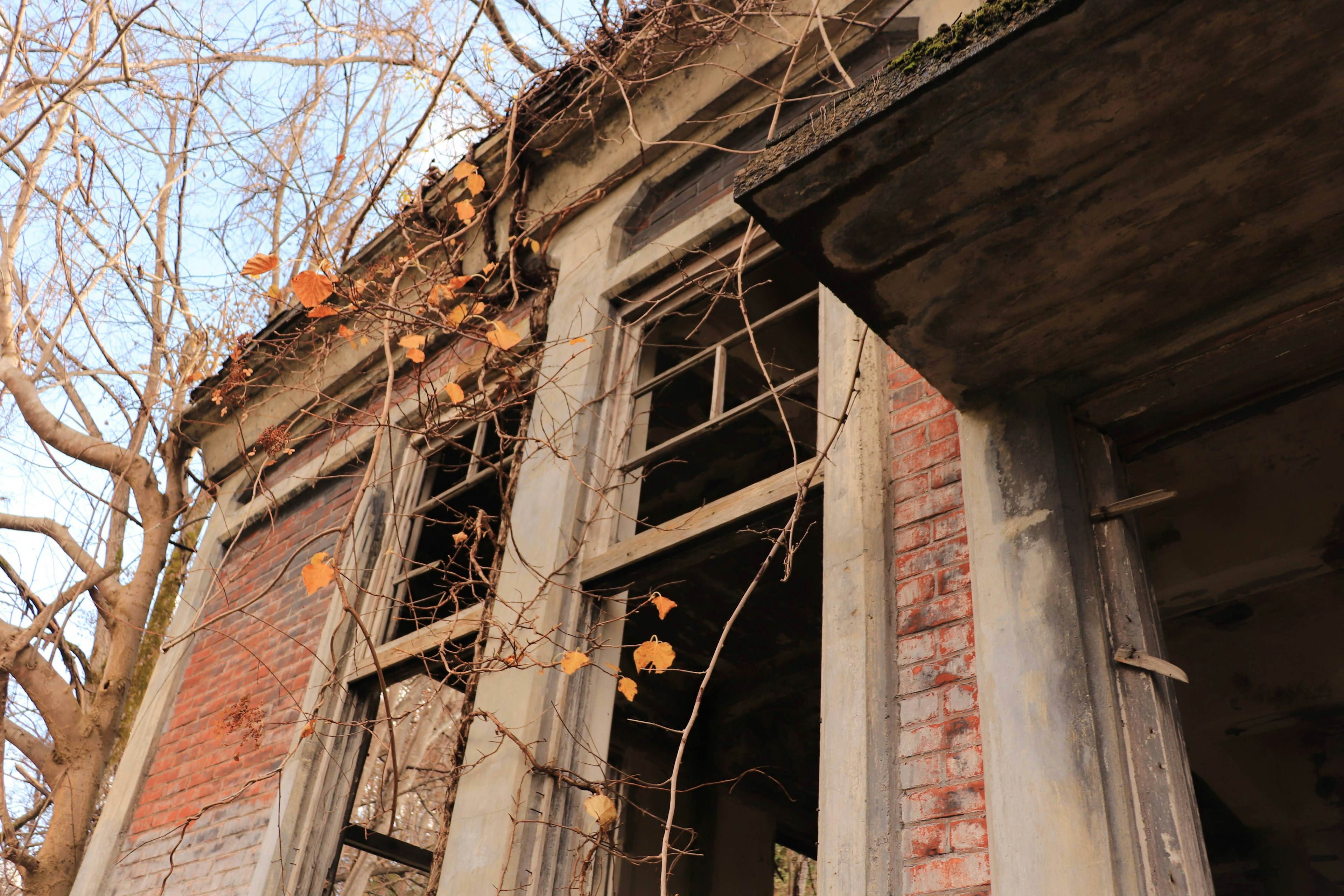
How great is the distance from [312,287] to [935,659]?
132 inches

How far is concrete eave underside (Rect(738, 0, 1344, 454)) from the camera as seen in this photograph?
179cm

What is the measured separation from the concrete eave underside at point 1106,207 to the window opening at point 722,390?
90 centimetres

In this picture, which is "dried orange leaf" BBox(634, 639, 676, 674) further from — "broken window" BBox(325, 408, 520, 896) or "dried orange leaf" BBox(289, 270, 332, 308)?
"dried orange leaf" BBox(289, 270, 332, 308)

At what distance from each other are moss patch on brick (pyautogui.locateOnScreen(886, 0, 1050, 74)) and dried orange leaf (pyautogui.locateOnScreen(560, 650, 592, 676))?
208 cm

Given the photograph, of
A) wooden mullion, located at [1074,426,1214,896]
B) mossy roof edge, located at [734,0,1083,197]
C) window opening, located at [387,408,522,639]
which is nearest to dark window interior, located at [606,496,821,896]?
window opening, located at [387,408,522,639]

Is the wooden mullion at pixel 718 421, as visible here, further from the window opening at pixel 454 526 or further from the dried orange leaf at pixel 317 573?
the dried orange leaf at pixel 317 573

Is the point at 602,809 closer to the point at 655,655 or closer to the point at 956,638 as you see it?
the point at 655,655

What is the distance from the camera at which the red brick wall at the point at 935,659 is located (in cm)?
220

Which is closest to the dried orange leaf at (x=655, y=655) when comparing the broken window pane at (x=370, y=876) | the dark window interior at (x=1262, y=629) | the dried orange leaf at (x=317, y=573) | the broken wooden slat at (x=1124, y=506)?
the dried orange leaf at (x=317, y=573)

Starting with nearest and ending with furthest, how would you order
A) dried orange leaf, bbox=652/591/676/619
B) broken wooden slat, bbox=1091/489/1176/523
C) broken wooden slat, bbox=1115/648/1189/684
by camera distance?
broken wooden slat, bbox=1115/648/1189/684 → broken wooden slat, bbox=1091/489/1176/523 → dried orange leaf, bbox=652/591/676/619

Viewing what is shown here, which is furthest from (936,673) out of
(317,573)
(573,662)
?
(317,573)

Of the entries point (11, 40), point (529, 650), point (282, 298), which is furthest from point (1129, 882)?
point (11, 40)

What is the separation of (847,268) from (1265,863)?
6.14 meters

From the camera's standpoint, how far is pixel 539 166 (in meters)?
5.02
